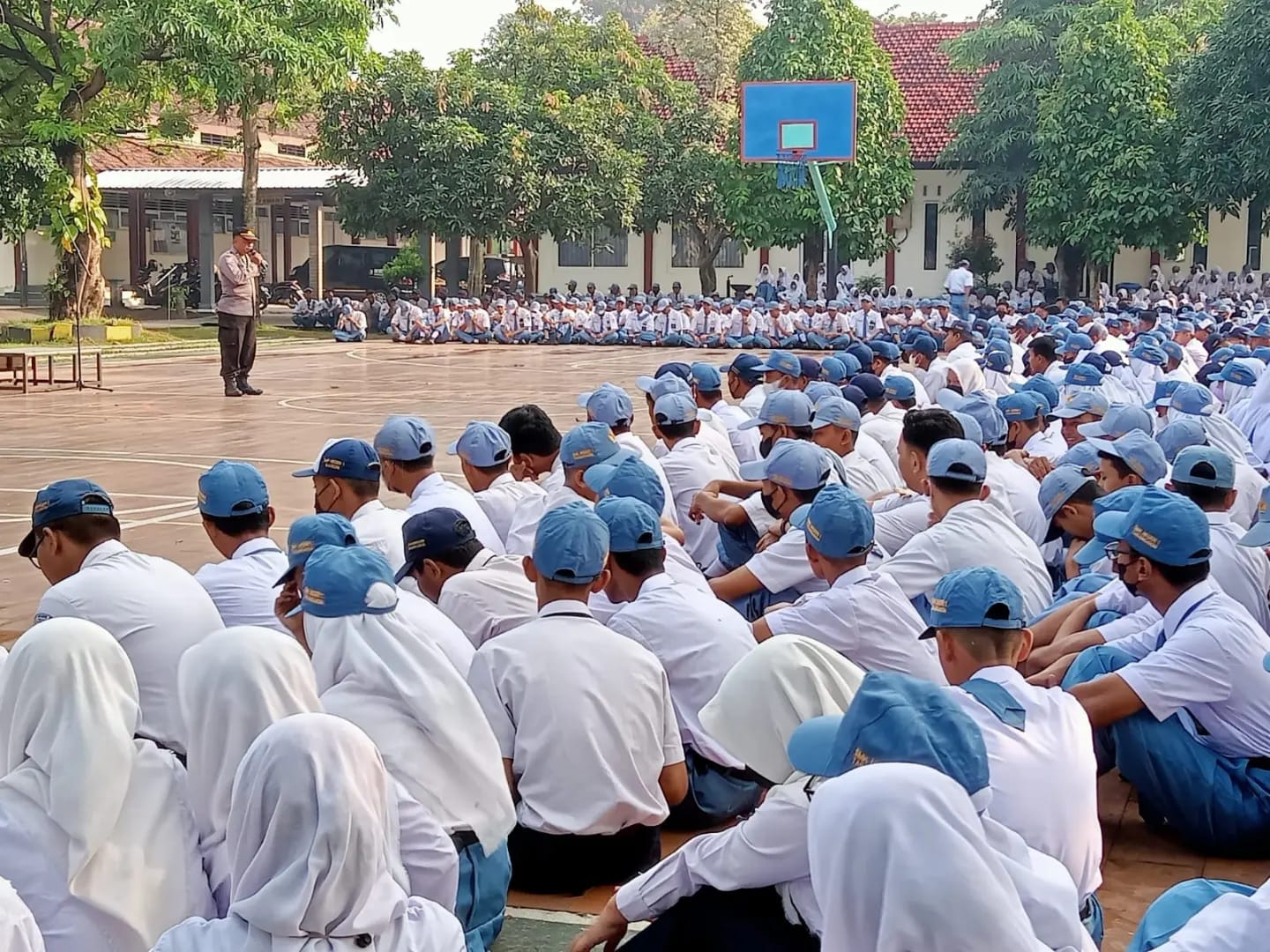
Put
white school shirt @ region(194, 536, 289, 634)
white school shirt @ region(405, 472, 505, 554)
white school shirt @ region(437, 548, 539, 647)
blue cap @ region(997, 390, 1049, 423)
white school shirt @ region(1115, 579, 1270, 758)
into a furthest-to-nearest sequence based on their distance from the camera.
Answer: blue cap @ region(997, 390, 1049, 423) → white school shirt @ region(405, 472, 505, 554) → white school shirt @ region(194, 536, 289, 634) → white school shirt @ region(437, 548, 539, 647) → white school shirt @ region(1115, 579, 1270, 758)

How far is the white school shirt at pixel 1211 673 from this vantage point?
411 cm

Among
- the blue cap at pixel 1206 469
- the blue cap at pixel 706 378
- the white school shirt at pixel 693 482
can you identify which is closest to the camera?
the blue cap at pixel 1206 469

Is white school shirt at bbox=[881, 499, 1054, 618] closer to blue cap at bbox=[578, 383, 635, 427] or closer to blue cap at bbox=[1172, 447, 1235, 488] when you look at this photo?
blue cap at bbox=[1172, 447, 1235, 488]

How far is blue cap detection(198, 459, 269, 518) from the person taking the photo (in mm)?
4719

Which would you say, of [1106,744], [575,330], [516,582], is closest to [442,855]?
[516,582]

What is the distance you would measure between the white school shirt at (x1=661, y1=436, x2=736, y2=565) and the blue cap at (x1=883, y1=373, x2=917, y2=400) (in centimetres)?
Result: 182

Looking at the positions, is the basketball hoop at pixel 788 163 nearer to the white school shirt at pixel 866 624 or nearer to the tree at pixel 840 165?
the tree at pixel 840 165

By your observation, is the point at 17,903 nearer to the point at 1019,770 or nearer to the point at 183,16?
the point at 1019,770

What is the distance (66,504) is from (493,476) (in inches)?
87.1

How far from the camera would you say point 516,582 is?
4.45m

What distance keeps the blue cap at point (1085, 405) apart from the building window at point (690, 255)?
26.7 metres

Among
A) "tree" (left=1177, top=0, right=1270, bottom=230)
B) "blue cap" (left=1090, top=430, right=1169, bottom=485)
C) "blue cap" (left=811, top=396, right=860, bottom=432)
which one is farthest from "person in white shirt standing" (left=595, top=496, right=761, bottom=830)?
"tree" (left=1177, top=0, right=1270, bottom=230)

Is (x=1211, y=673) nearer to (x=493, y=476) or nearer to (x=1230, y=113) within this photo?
(x=493, y=476)

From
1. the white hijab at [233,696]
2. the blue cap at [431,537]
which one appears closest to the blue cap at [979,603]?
the white hijab at [233,696]
